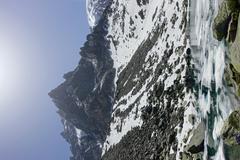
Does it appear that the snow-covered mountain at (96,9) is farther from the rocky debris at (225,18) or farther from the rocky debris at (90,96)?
the rocky debris at (225,18)

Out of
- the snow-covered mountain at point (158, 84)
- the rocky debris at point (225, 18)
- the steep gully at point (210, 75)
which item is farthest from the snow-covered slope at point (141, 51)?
the rocky debris at point (225, 18)

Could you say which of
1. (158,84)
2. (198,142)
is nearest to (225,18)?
(198,142)

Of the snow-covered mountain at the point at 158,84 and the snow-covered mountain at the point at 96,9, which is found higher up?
the snow-covered mountain at the point at 96,9

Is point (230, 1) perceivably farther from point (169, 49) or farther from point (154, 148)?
point (169, 49)

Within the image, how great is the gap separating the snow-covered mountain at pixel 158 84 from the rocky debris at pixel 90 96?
0.61ft

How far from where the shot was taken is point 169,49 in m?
40.9

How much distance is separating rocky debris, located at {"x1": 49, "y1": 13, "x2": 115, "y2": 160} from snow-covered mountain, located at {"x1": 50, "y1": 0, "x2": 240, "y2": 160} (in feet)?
0.61

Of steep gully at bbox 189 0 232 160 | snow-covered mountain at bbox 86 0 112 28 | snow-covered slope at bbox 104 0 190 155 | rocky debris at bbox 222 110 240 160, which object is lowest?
rocky debris at bbox 222 110 240 160

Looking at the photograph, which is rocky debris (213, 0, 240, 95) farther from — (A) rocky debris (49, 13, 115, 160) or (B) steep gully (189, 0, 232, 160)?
(A) rocky debris (49, 13, 115, 160)

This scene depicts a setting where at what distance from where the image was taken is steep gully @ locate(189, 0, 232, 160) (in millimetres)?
17438

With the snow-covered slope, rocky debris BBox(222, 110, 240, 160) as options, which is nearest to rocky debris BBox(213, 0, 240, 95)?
rocky debris BBox(222, 110, 240, 160)

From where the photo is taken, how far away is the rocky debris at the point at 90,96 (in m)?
72.2

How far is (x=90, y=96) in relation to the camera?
3066 inches

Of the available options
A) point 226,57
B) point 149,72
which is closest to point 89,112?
point 149,72
